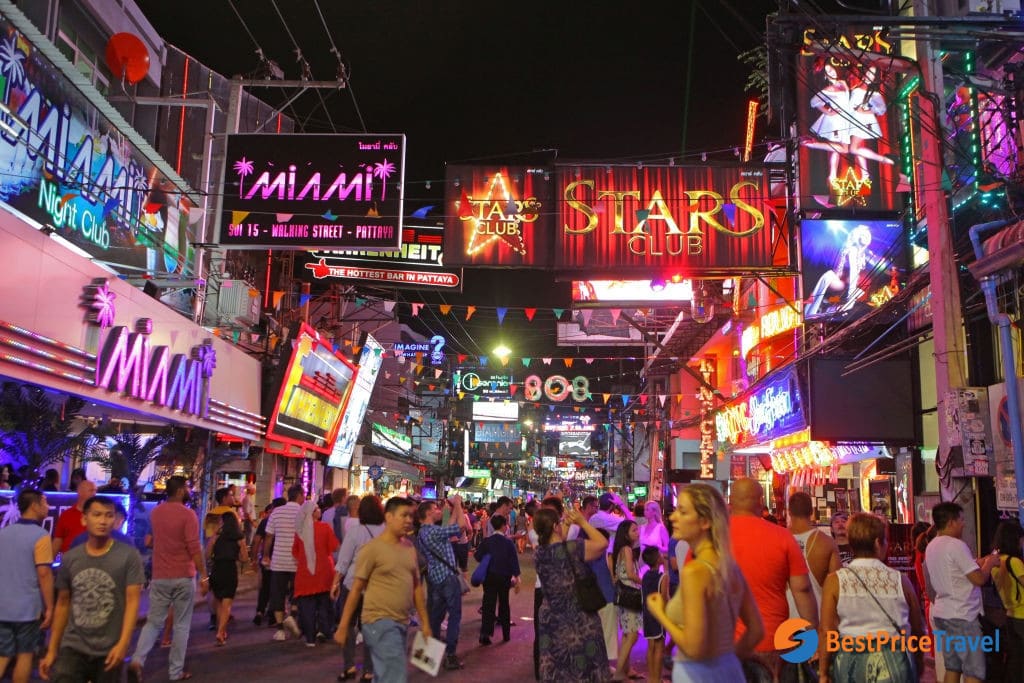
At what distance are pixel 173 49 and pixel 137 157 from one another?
5.93 meters

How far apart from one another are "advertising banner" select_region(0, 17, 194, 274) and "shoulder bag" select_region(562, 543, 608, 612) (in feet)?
32.5

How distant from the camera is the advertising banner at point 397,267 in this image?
25.9 metres

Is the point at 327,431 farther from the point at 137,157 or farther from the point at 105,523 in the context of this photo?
the point at 105,523

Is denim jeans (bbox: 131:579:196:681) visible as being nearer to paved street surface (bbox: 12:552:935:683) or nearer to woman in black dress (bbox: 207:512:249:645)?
paved street surface (bbox: 12:552:935:683)

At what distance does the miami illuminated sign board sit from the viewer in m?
19.2

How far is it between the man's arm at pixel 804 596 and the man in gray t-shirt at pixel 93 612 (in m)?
4.41

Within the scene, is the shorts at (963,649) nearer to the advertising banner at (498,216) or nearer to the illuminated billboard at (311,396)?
the advertising banner at (498,216)

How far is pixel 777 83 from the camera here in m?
16.2

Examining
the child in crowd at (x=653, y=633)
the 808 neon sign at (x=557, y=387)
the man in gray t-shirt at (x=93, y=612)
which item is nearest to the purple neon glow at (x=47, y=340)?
the man in gray t-shirt at (x=93, y=612)

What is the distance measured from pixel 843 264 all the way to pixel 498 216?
717 cm

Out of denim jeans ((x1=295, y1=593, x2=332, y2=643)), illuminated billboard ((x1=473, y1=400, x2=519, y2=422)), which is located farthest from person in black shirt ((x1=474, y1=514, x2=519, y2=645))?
illuminated billboard ((x1=473, y1=400, x2=519, y2=422))

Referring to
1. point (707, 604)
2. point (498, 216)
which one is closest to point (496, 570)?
point (498, 216)

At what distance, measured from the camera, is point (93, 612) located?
6.03 meters

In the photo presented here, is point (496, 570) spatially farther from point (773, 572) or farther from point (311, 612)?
point (773, 572)
